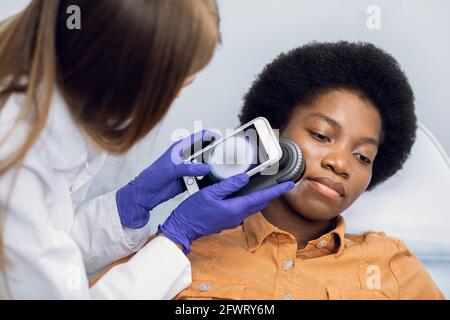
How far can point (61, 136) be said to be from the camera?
676 mm

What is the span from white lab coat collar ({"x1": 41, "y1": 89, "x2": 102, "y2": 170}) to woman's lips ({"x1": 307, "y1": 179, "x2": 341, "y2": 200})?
402 mm

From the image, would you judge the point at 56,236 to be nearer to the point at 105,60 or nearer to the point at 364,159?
the point at 105,60

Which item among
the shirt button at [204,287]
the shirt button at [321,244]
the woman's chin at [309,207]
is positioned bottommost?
the shirt button at [204,287]

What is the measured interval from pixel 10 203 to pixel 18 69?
0.54 feet

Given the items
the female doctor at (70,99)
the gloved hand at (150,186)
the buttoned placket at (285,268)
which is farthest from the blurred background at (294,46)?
the female doctor at (70,99)

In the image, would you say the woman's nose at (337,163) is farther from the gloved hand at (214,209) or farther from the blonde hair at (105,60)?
the blonde hair at (105,60)

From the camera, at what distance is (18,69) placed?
0.65 meters

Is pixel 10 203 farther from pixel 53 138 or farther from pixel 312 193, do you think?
pixel 312 193

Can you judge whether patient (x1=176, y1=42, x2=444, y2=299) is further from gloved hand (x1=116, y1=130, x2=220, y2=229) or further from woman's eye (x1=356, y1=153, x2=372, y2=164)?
gloved hand (x1=116, y1=130, x2=220, y2=229)

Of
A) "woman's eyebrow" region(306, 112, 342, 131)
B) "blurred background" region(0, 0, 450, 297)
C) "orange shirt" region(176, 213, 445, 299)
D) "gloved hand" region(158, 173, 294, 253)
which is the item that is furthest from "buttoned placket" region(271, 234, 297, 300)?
"blurred background" region(0, 0, 450, 297)

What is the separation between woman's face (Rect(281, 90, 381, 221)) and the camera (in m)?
0.92

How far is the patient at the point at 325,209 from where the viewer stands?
88 centimetres

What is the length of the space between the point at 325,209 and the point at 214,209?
212 millimetres

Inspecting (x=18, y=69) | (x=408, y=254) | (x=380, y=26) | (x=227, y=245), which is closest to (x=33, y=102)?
(x=18, y=69)
